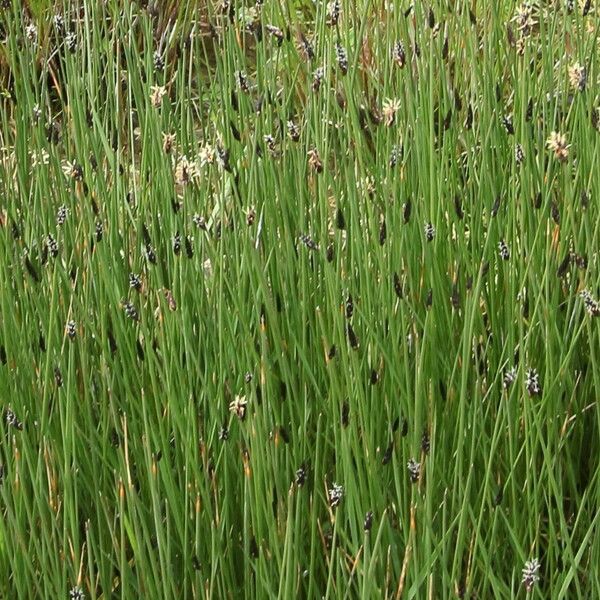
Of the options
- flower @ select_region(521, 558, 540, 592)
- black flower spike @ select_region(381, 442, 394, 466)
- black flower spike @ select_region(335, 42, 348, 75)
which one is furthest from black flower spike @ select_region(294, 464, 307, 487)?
black flower spike @ select_region(335, 42, 348, 75)

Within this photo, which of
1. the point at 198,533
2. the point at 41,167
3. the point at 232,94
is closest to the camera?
the point at 198,533

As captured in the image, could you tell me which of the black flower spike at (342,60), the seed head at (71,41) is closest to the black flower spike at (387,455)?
the black flower spike at (342,60)

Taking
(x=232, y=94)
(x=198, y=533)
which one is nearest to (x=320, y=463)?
(x=198, y=533)

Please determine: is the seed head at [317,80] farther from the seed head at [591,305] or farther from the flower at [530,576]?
the flower at [530,576]

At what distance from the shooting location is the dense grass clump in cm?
148

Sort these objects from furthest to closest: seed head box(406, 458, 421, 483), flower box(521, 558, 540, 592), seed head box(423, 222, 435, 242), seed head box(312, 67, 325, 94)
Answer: seed head box(312, 67, 325, 94), seed head box(423, 222, 435, 242), seed head box(406, 458, 421, 483), flower box(521, 558, 540, 592)

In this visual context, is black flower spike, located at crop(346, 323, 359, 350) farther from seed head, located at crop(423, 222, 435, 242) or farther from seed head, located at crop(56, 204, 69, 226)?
seed head, located at crop(56, 204, 69, 226)

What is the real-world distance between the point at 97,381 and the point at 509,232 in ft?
2.36

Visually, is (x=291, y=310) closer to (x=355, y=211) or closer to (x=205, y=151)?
(x=355, y=211)

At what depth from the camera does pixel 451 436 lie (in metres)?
1.77

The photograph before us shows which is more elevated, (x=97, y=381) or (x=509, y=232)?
(x=509, y=232)

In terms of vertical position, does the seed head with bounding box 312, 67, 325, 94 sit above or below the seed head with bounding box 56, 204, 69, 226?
above

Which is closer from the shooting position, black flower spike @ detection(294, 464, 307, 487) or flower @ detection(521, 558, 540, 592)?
flower @ detection(521, 558, 540, 592)

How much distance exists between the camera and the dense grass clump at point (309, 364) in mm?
A: 1480
